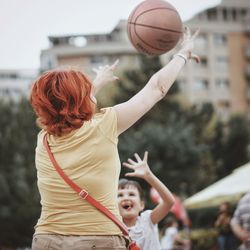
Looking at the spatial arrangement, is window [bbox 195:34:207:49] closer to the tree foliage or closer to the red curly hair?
the tree foliage

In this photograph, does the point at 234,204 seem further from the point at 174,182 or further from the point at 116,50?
the point at 116,50

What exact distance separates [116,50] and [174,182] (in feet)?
113

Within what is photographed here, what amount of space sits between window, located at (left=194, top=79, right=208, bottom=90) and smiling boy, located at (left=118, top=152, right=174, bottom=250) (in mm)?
63727

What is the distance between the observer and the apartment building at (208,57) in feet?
226

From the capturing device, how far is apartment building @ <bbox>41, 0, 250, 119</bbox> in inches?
2712

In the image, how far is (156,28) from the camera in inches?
227

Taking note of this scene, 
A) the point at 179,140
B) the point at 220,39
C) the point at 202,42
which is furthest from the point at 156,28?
the point at 220,39

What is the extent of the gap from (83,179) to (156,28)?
2.33m

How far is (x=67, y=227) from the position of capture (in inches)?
146

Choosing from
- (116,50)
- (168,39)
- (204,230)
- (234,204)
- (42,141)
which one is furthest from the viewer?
(116,50)

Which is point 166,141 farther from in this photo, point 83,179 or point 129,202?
point 83,179

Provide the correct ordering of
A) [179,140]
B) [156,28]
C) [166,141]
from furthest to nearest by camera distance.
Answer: [179,140] → [166,141] → [156,28]

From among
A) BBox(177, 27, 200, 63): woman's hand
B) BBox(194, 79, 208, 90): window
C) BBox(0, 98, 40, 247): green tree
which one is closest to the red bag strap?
BBox(177, 27, 200, 63): woman's hand

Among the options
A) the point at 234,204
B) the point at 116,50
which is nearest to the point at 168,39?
the point at 234,204
